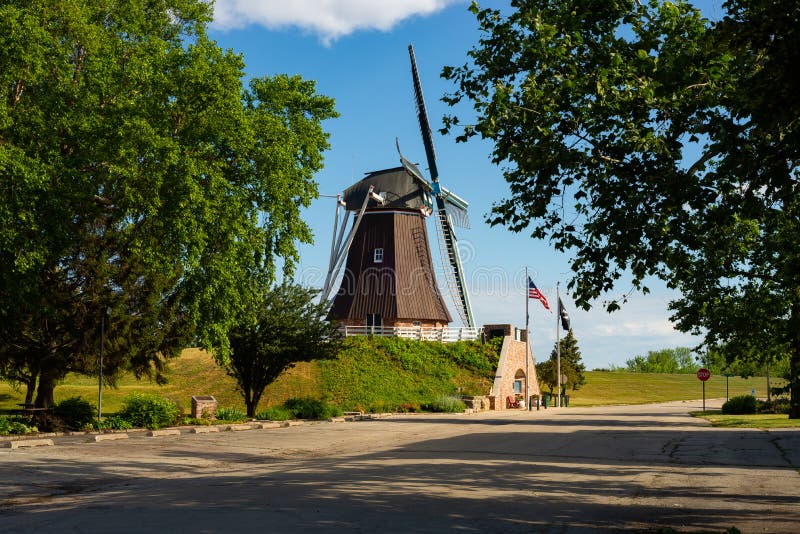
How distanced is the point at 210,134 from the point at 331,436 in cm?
1006

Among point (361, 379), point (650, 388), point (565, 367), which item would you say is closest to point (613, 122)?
point (361, 379)

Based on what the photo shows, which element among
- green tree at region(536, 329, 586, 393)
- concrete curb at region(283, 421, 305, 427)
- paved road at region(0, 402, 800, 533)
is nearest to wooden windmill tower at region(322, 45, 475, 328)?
green tree at region(536, 329, 586, 393)

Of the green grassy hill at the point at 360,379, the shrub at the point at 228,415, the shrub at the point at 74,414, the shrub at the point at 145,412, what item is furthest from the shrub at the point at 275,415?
the green grassy hill at the point at 360,379

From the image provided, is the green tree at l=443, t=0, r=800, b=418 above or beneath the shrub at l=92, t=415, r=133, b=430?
above

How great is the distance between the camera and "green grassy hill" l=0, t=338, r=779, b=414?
43281 mm

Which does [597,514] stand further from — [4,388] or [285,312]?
[4,388]

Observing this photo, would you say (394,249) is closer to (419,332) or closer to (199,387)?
(419,332)

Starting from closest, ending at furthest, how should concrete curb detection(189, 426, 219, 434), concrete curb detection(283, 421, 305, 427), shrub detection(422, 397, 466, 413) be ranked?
concrete curb detection(189, 426, 219, 434) → concrete curb detection(283, 421, 305, 427) → shrub detection(422, 397, 466, 413)

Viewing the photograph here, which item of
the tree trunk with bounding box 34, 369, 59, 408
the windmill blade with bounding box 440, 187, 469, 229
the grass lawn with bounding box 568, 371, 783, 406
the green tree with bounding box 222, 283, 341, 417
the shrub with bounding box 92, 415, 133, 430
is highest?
the windmill blade with bounding box 440, 187, 469, 229

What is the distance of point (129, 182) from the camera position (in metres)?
21.7

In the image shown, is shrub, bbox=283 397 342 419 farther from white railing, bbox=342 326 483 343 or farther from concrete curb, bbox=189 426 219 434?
white railing, bbox=342 326 483 343

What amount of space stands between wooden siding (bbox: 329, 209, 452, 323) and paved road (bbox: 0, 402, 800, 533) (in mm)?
30403

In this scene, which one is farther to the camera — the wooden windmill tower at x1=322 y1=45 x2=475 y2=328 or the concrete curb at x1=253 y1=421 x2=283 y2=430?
the wooden windmill tower at x1=322 y1=45 x2=475 y2=328

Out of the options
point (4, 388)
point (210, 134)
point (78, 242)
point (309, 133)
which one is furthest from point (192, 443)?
point (4, 388)
